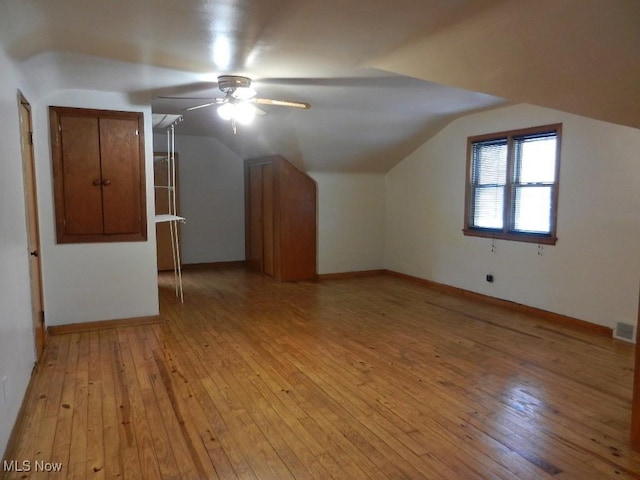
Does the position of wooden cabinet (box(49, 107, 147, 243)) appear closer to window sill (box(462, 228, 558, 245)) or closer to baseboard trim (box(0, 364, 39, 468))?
baseboard trim (box(0, 364, 39, 468))

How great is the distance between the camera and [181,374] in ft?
10.9

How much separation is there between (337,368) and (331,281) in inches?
136

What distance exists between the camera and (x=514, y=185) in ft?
16.8

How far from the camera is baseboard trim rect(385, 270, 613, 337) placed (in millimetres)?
4305

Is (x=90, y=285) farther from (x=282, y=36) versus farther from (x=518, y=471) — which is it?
(x=518, y=471)

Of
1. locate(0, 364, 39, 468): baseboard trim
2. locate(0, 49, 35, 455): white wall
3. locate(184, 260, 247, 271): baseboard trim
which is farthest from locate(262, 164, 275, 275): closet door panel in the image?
locate(0, 364, 39, 468): baseboard trim

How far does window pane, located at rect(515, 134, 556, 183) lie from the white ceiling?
1.43 metres

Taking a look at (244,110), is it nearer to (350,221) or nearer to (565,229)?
(565,229)

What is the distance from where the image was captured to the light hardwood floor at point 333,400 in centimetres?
224

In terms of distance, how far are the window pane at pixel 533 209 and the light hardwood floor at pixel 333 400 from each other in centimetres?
104

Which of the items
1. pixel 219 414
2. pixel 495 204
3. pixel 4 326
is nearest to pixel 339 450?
pixel 219 414

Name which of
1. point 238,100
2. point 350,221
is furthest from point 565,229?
point 238,100

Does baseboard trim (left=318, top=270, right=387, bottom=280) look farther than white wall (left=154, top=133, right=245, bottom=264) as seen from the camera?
No

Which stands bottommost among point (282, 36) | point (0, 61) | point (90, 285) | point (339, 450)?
point (339, 450)
